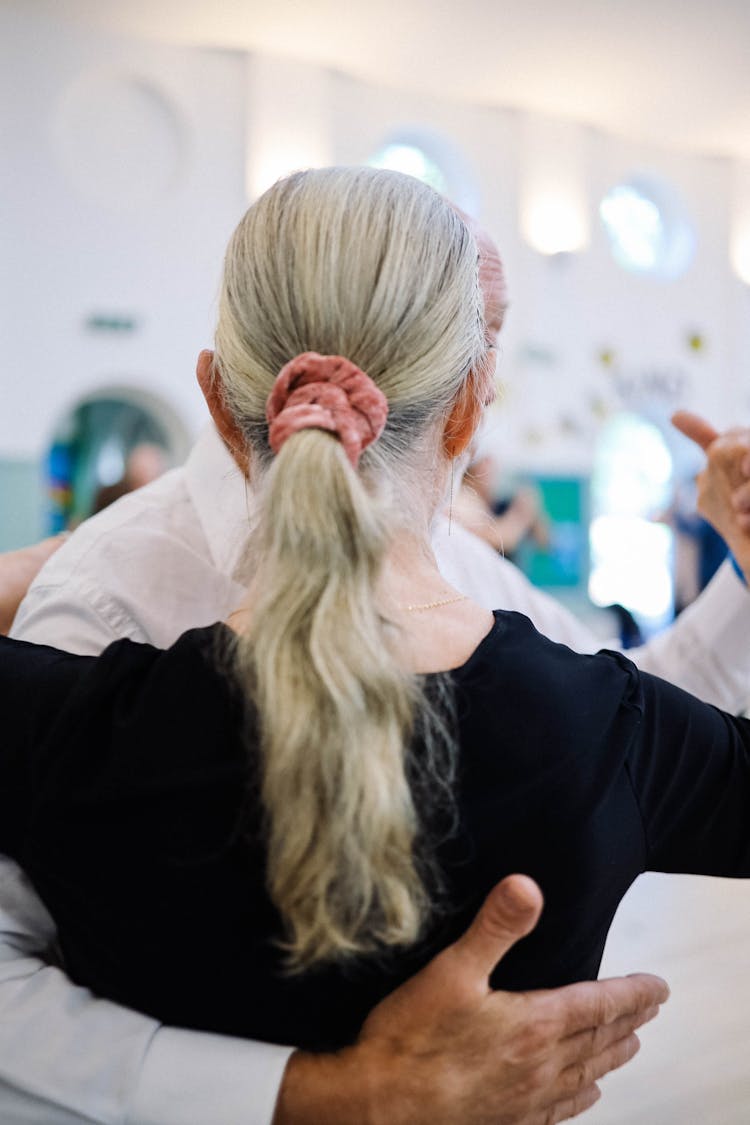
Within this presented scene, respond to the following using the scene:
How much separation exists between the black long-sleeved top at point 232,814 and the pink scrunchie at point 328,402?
18 cm

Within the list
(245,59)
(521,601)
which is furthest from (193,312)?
(521,601)

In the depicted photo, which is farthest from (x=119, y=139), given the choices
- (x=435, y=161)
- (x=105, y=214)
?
(x=435, y=161)

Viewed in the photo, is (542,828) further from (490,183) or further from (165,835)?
(490,183)

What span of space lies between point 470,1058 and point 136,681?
0.43 m

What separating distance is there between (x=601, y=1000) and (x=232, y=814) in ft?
1.33

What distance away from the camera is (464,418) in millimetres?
1089

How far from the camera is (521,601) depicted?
209 centimetres

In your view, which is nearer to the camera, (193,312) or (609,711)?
(609,711)

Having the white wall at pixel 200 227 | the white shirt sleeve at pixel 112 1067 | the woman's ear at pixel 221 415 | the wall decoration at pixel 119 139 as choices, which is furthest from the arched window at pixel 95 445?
the white shirt sleeve at pixel 112 1067

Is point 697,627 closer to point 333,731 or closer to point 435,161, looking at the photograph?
point 333,731

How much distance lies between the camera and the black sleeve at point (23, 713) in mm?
976

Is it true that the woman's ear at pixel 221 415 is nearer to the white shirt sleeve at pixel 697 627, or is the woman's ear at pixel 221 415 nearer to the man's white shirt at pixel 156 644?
the man's white shirt at pixel 156 644

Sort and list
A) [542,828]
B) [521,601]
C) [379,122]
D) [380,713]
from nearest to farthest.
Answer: [380,713], [542,828], [521,601], [379,122]

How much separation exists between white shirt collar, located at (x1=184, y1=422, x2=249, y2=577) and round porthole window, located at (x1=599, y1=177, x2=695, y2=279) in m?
10.5
